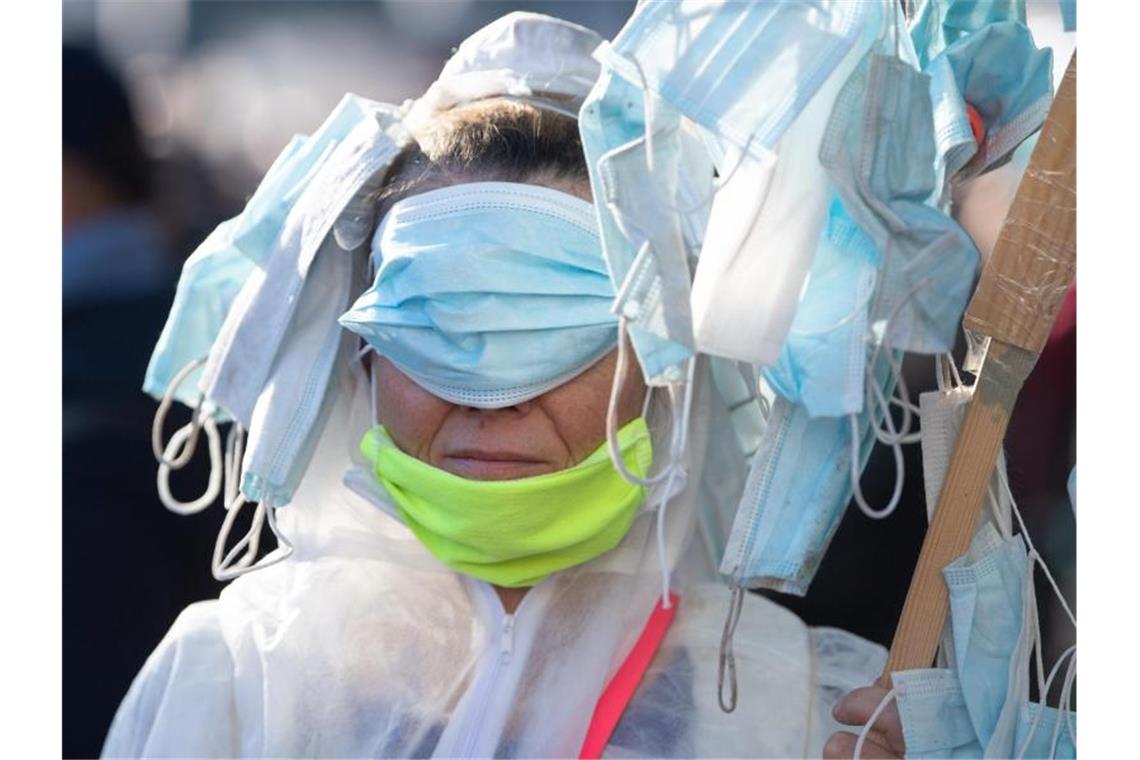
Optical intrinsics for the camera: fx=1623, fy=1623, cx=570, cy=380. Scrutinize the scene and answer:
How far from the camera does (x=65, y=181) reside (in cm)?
313

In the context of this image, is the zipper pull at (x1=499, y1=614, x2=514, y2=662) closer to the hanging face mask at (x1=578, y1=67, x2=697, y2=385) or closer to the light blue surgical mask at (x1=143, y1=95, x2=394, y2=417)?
the hanging face mask at (x1=578, y1=67, x2=697, y2=385)

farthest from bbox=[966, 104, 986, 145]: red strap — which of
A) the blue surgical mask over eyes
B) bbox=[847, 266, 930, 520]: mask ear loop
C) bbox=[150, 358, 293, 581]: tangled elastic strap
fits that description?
bbox=[150, 358, 293, 581]: tangled elastic strap

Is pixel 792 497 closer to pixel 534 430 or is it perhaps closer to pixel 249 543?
pixel 534 430

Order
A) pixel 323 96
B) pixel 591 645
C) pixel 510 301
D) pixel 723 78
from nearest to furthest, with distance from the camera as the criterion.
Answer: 1. pixel 723 78
2. pixel 510 301
3. pixel 591 645
4. pixel 323 96

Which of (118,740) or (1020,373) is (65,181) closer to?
(118,740)

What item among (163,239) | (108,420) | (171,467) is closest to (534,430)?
(171,467)

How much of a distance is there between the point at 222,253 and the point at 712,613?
941mm

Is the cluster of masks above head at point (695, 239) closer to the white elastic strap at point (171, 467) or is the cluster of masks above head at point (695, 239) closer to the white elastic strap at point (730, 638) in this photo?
the white elastic strap at point (730, 638)

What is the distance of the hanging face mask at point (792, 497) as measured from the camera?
6.17ft

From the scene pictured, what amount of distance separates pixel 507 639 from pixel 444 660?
9 cm

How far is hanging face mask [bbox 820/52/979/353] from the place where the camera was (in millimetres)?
1743

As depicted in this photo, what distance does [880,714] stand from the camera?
5.98 feet

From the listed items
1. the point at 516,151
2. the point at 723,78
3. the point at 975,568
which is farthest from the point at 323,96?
the point at 975,568

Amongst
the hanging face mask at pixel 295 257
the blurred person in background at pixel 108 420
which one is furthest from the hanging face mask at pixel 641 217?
the blurred person in background at pixel 108 420
